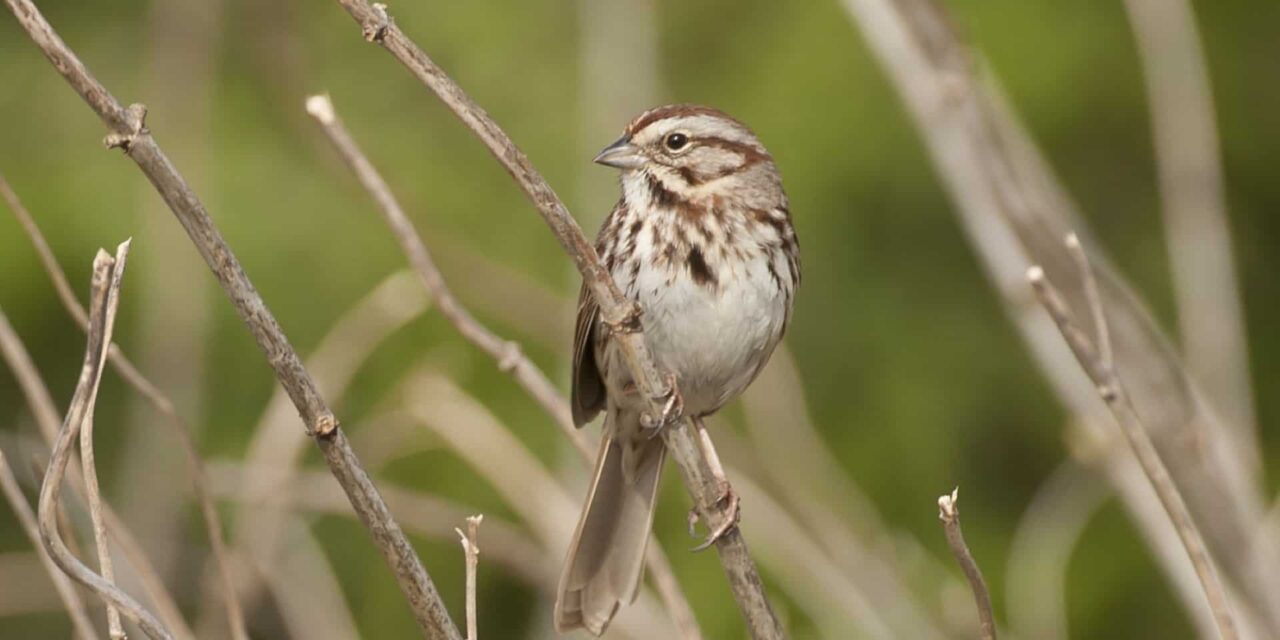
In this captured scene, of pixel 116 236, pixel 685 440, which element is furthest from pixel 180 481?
pixel 685 440

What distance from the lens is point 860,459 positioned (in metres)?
3.95

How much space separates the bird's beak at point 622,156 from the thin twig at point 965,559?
1.28 metres

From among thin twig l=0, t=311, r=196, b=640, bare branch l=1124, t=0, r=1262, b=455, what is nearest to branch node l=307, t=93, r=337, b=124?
thin twig l=0, t=311, r=196, b=640

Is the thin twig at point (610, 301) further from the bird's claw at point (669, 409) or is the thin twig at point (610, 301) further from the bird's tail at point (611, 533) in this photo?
the bird's tail at point (611, 533)

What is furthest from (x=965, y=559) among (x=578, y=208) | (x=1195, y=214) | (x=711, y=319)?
(x=578, y=208)

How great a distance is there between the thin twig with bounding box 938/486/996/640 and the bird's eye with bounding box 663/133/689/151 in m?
1.34

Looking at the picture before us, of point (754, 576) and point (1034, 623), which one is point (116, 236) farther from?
point (754, 576)

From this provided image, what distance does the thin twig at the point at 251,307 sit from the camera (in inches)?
56.9

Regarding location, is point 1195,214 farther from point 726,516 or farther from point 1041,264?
A: point 726,516

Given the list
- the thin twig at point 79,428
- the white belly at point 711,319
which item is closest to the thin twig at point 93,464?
the thin twig at point 79,428

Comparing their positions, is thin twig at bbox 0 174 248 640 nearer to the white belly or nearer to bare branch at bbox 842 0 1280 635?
the white belly

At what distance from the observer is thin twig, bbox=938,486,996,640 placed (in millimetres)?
1666

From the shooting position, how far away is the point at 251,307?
1568 millimetres

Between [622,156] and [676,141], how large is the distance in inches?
4.6
